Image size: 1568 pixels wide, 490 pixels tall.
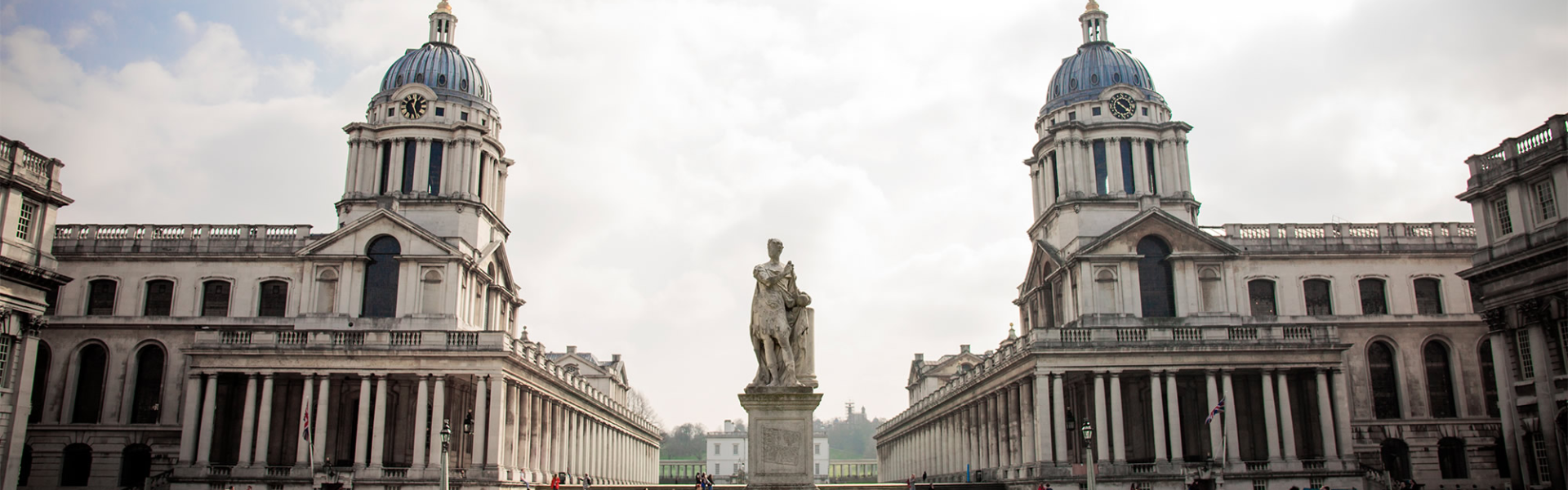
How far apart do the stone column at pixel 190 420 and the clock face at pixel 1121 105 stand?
146 feet

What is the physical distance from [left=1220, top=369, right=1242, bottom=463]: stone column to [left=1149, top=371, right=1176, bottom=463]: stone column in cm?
224

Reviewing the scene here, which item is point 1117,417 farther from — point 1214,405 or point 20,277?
point 20,277

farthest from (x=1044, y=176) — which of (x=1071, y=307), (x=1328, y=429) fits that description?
(x=1328, y=429)

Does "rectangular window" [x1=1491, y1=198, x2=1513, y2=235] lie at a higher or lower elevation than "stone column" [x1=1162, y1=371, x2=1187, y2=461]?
higher

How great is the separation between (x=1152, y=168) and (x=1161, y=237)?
18.3 feet

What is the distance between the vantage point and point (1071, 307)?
5700cm

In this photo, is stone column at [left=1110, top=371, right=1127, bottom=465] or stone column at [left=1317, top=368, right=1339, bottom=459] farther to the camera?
stone column at [left=1317, top=368, right=1339, bottom=459]

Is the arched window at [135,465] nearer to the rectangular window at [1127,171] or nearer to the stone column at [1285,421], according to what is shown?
A: the rectangular window at [1127,171]

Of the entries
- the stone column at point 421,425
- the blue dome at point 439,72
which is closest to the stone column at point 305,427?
the stone column at point 421,425

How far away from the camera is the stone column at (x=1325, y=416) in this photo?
4909 cm

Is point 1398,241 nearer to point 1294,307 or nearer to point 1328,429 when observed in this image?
point 1294,307

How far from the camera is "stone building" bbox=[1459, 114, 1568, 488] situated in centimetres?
3862

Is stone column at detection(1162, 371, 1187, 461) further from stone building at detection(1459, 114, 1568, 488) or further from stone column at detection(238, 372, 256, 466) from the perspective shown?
stone column at detection(238, 372, 256, 466)

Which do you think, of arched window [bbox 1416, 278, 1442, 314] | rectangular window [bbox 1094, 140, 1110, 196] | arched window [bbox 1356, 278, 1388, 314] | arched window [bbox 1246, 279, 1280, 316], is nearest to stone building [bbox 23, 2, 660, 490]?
rectangular window [bbox 1094, 140, 1110, 196]
